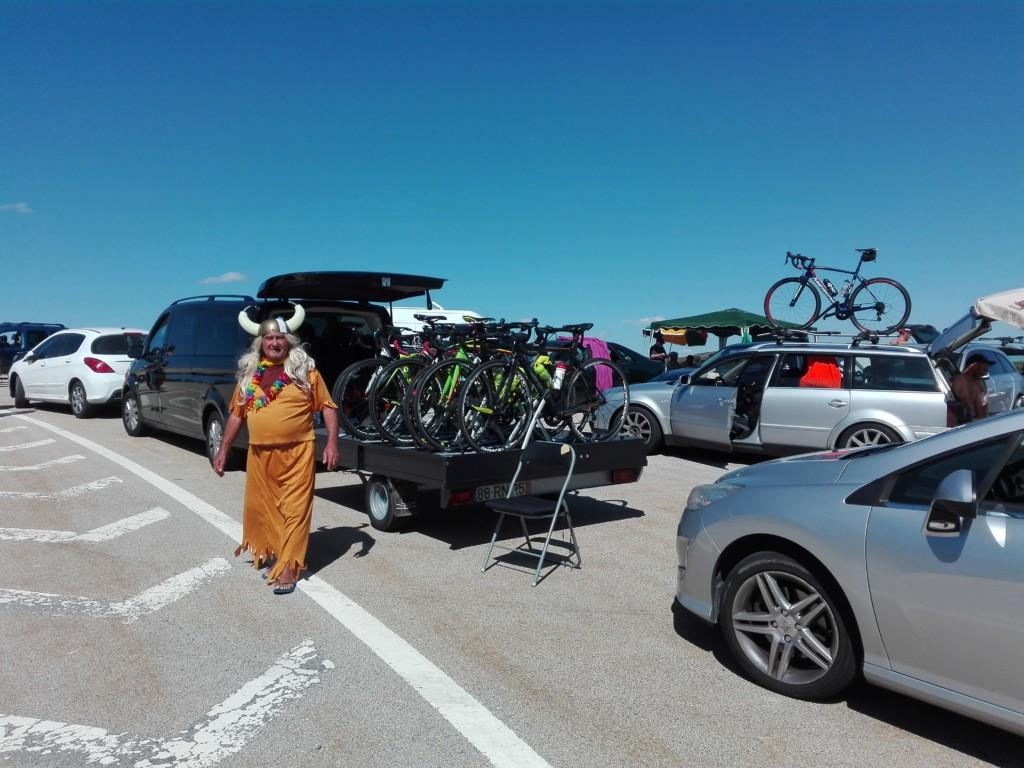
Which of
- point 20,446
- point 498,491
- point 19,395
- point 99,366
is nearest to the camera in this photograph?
point 498,491

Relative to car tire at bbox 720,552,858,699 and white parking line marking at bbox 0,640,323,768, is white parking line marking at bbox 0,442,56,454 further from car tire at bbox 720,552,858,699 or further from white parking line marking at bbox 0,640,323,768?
car tire at bbox 720,552,858,699

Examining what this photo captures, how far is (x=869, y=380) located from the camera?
30.5 ft

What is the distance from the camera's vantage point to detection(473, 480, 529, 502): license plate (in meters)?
5.98

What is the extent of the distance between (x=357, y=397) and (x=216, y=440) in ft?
8.01

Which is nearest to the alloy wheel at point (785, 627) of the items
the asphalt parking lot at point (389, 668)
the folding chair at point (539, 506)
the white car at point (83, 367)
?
the asphalt parking lot at point (389, 668)

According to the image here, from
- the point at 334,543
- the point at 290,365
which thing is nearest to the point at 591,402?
the point at 334,543

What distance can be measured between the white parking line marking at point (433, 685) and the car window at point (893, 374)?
22.4ft

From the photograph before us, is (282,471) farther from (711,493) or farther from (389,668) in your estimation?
(711,493)

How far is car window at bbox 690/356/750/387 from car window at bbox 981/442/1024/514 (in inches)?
276

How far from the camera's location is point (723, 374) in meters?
10.6

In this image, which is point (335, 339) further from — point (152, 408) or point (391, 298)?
point (152, 408)

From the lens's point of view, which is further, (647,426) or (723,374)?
(647,426)

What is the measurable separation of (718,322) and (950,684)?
21451 mm

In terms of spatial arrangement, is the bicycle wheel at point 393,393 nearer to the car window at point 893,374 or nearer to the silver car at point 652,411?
the silver car at point 652,411
